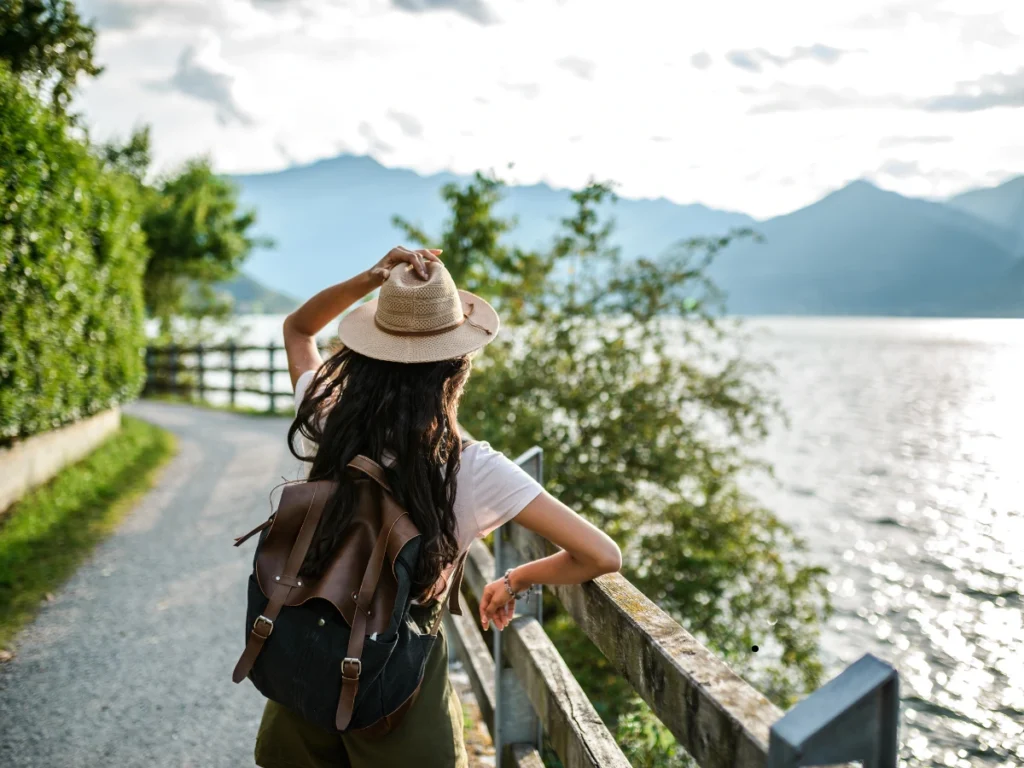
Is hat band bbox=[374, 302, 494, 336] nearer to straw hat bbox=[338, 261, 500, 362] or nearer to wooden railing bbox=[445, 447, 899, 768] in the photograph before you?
straw hat bbox=[338, 261, 500, 362]

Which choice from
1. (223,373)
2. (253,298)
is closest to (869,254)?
(253,298)

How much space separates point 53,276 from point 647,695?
7659mm

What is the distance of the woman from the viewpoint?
1.88 m

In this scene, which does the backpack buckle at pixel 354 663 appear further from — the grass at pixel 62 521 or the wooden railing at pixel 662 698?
the grass at pixel 62 521

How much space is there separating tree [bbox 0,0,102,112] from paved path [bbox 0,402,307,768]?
7.35 metres

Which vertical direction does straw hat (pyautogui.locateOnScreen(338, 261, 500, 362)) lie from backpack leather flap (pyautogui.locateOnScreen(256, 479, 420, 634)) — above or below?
above

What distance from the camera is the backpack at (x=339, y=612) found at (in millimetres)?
1754

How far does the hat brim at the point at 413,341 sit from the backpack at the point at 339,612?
28 cm

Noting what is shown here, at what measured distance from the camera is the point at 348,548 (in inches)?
70.4

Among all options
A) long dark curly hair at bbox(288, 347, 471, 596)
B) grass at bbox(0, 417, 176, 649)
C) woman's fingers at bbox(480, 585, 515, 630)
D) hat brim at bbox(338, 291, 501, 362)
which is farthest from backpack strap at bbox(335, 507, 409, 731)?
grass at bbox(0, 417, 176, 649)

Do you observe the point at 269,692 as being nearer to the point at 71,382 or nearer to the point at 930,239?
the point at 71,382

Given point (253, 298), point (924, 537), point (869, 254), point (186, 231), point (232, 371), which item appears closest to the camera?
point (924, 537)

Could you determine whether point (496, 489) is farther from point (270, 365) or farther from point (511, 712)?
point (270, 365)

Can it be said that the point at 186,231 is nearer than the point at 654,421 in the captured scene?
No
